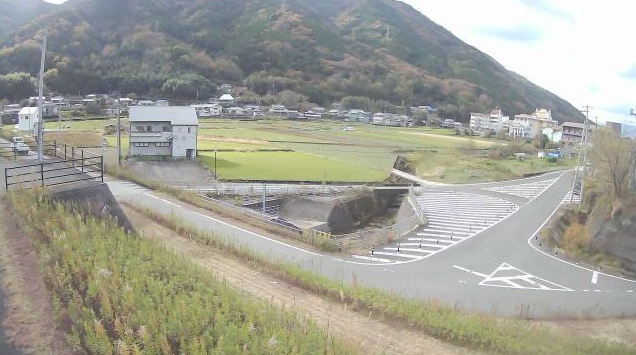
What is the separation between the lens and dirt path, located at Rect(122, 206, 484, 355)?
7.73 m

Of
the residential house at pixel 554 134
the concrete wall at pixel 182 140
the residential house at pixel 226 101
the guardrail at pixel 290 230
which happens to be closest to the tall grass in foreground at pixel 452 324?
the guardrail at pixel 290 230

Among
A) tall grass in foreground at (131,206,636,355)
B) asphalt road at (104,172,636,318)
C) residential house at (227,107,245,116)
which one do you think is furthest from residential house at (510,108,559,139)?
tall grass in foreground at (131,206,636,355)

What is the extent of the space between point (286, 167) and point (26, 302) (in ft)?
87.8

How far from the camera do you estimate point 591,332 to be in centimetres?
1141

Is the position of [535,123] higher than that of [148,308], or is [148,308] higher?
[535,123]

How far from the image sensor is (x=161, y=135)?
31.9 meters

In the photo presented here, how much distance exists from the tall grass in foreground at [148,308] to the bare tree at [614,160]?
64.6 ft

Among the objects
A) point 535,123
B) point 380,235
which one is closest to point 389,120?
point 535,123

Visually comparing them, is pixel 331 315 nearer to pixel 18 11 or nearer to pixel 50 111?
pixel 50 111

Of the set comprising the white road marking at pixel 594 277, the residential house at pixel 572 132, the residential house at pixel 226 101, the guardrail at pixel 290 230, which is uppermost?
the residential house at pixel 226 101

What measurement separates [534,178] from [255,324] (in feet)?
131

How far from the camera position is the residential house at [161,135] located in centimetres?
3169

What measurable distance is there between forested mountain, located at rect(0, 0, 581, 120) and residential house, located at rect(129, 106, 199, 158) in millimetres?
58313

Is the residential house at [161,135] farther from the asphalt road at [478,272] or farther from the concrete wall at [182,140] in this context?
the asphalt road at [478,272]
